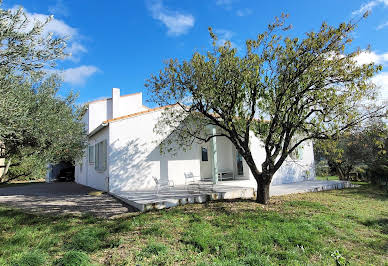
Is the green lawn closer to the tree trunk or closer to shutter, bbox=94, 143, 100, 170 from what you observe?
the tree trunk

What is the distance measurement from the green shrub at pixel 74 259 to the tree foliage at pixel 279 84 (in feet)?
18.5

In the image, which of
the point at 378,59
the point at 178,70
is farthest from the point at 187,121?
the point at 378,59

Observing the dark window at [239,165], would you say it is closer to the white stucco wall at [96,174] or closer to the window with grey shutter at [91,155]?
the white stucco wall at [96,174]

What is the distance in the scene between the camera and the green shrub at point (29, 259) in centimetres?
435

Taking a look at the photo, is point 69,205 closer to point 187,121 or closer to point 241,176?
point 187,121

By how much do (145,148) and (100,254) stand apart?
26.5 ft

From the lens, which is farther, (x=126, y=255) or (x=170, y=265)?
(x=126, y=255)

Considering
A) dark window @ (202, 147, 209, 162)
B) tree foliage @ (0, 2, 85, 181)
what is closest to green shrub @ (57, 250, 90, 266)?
tree foliage @ (0, 2, 85, 181)

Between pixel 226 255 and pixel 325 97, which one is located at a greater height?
pixel 325 97

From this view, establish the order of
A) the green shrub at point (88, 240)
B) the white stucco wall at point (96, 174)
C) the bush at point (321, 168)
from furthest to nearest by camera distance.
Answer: the bush at point (321, 168), the white stucco wall at point (96, 174), the green shrub at point (88, 240)

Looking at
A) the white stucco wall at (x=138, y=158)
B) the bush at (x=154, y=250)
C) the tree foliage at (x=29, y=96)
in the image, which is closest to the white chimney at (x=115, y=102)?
the white stucco wall at (x=138, y=158)

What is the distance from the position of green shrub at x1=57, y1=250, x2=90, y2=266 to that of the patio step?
12.4 ft

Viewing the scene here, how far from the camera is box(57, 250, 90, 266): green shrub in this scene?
4.31 metres

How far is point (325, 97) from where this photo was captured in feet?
25.0
